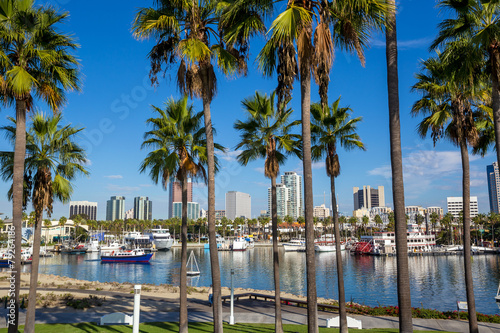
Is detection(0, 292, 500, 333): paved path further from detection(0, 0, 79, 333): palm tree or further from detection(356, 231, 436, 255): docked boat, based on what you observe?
detection(356, 231, 436, 255): docked boat

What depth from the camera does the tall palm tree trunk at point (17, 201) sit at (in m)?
11.0

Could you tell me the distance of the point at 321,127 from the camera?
17.6m

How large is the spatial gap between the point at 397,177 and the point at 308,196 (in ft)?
8.13

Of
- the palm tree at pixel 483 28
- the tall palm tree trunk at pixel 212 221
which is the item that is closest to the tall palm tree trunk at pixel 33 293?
the tall palm tree trunk at pixel 212 221

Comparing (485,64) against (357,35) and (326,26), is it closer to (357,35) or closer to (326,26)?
(357,35)

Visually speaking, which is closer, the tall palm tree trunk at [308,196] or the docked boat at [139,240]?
the tall palm tree trunk at [308,196]

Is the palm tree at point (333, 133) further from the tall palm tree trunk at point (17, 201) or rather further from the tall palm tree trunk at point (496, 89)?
the tall palm tree trunk at point (17, 201)

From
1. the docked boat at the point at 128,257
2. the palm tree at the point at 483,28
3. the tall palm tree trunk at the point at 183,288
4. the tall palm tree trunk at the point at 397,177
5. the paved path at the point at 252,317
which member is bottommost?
the docked boat at the point at 128,257

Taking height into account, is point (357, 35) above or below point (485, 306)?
above

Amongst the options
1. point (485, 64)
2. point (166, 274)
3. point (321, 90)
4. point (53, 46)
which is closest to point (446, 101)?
point (485, 64)

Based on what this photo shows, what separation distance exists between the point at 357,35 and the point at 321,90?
5.70 ft

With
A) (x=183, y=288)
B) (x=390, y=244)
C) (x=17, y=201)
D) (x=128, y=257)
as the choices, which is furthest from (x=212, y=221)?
(x=390, y=244)

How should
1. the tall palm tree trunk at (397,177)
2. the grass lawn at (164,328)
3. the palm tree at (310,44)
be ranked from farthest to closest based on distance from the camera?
the grass lawn at (164,328) → the palm tree at (310,44) → the tall palm tree trunk at (397,177)

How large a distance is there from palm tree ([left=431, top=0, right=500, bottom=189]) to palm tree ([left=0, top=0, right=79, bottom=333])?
1226 cm
